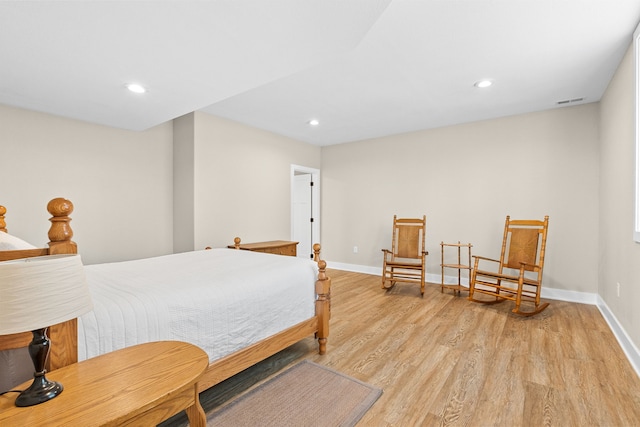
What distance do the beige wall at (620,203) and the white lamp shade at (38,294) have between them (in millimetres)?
3364

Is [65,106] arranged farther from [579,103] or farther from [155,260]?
[579,103]

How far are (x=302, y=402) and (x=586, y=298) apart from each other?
12.6 ft

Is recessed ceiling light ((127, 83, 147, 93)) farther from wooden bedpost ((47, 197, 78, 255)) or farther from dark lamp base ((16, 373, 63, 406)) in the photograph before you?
dark lamp base ((16, 373, 63, 406))

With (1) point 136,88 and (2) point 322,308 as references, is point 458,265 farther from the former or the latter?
(1) point 136,88

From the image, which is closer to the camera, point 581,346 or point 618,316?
point 581,346

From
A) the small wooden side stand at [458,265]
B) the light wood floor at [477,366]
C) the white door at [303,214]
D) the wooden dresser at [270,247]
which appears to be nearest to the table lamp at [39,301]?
the light wood floor at [477,366]

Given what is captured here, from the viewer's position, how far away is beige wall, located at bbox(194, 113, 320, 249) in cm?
391

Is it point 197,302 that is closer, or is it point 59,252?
point 59,252

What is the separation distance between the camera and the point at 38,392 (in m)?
0.92

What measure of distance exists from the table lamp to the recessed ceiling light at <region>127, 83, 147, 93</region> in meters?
2.02

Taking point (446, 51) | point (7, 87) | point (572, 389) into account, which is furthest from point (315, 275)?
point (7, 87)

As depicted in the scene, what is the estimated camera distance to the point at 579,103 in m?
3.60

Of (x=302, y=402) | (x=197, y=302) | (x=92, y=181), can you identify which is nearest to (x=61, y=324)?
(x=197, y=302)

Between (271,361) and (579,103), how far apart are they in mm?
4502
